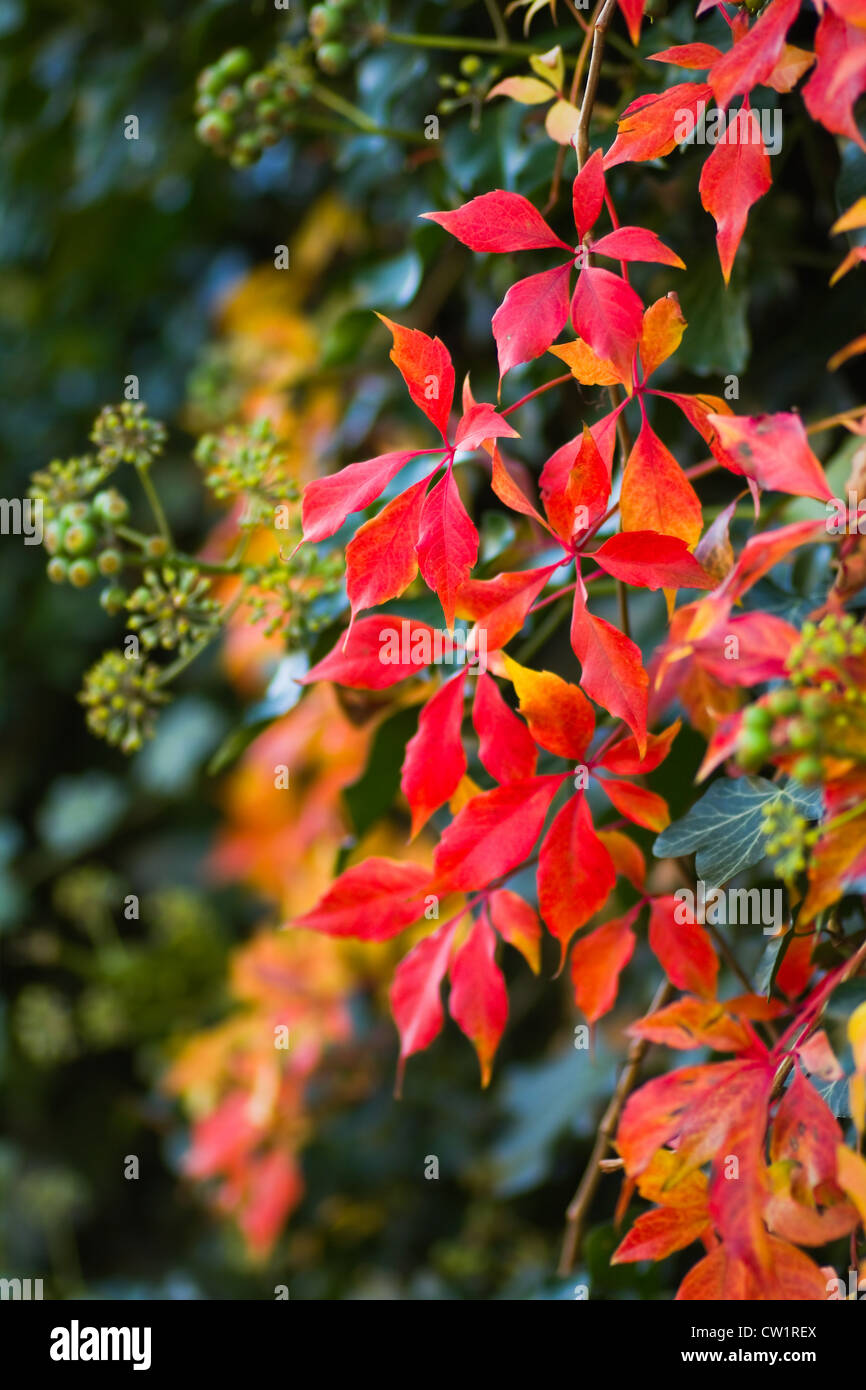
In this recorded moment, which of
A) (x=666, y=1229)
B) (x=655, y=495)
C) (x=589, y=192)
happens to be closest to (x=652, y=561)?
(x=655, y=495)

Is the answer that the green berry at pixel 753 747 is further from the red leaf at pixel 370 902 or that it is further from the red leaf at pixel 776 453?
the red leaf at pixel 370 902

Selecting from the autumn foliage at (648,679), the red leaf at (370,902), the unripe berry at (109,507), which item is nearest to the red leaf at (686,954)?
the autumn foliage at (648,679)

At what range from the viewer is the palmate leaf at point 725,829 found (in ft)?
1.40

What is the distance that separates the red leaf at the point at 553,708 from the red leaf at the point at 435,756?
4 centimetres

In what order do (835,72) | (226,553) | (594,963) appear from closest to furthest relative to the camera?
(835,72)
(594,963)
(226,553)

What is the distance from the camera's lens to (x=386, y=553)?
0.42 meters

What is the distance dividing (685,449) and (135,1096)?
1.08 metres

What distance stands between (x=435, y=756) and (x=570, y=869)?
70 millimetres

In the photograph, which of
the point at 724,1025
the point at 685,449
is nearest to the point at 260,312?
the point at 685,449

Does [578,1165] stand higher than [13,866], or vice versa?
[13,866]

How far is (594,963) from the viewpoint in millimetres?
489

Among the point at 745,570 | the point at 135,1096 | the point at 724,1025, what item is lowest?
the point at 135,1096

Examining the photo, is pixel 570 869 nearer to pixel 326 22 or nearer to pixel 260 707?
pixel 260 707
